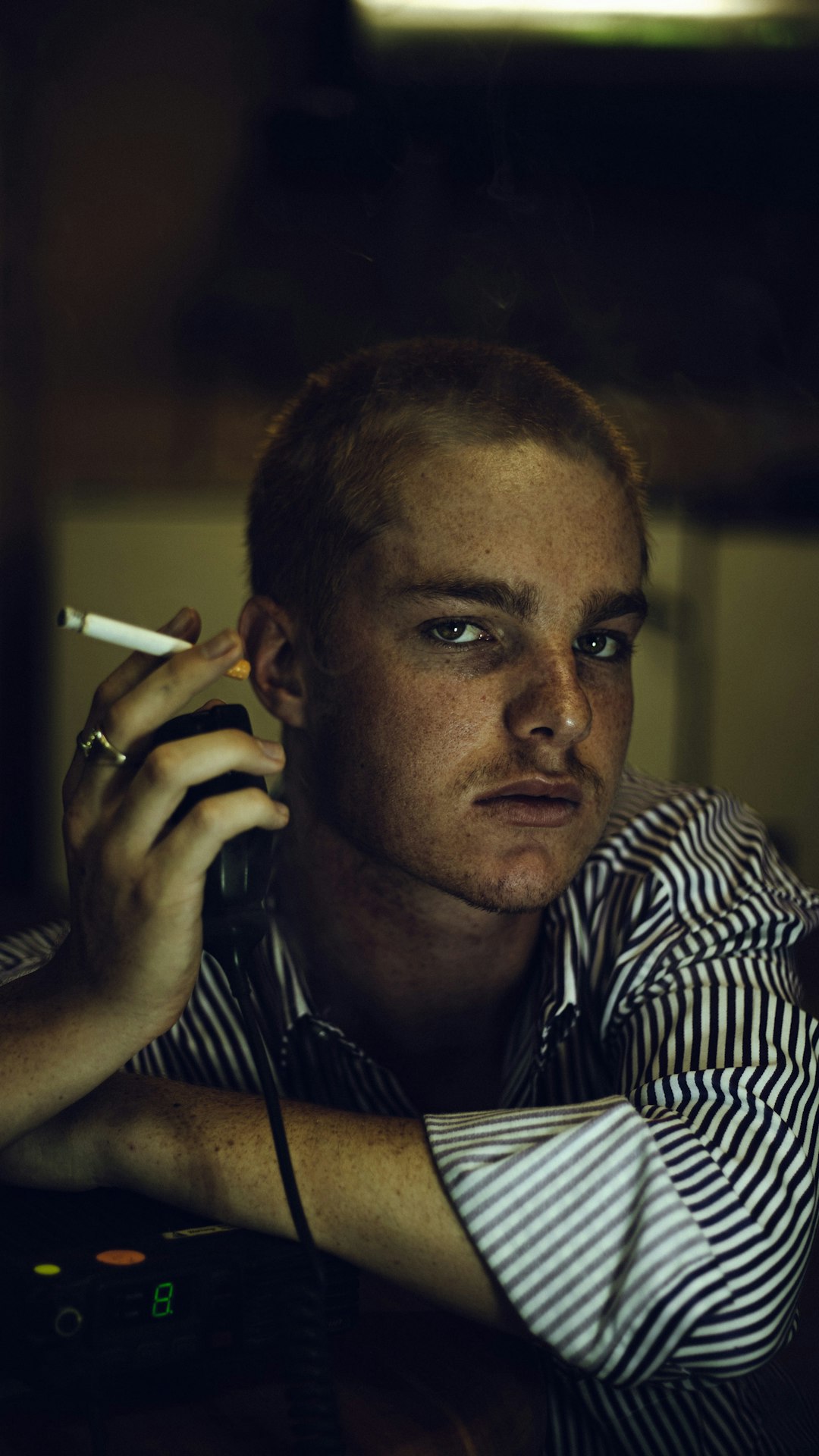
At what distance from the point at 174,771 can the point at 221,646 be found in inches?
3.7

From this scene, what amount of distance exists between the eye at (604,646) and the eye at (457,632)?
0.09 metres

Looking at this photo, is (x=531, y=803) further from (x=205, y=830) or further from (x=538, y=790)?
(x=205, y=830)

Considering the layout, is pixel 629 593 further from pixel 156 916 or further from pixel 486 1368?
pixel 486 1368

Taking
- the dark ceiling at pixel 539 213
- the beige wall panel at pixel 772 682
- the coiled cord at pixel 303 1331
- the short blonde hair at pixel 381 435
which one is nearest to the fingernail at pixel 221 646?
the coiled cord at pixel 303 1331

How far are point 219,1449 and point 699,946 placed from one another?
577mm

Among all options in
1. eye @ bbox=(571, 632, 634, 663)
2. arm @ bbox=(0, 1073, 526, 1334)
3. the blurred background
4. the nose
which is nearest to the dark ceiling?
the blurred background

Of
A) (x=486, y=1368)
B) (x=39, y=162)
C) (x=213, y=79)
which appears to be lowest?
(x=486, y=1368)

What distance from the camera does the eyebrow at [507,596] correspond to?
108 centimetres

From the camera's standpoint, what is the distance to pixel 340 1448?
0.71 m

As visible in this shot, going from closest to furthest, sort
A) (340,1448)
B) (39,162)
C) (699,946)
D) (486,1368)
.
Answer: (340,1448) < (486,1368) < (699,946) < (39,162)

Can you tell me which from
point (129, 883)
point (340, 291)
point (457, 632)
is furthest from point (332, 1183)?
point (340, 291)

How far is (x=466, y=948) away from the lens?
125cm

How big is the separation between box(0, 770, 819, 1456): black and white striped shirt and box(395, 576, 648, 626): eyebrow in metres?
0.26

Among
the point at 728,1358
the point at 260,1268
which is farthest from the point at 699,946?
the point at 260,1268
